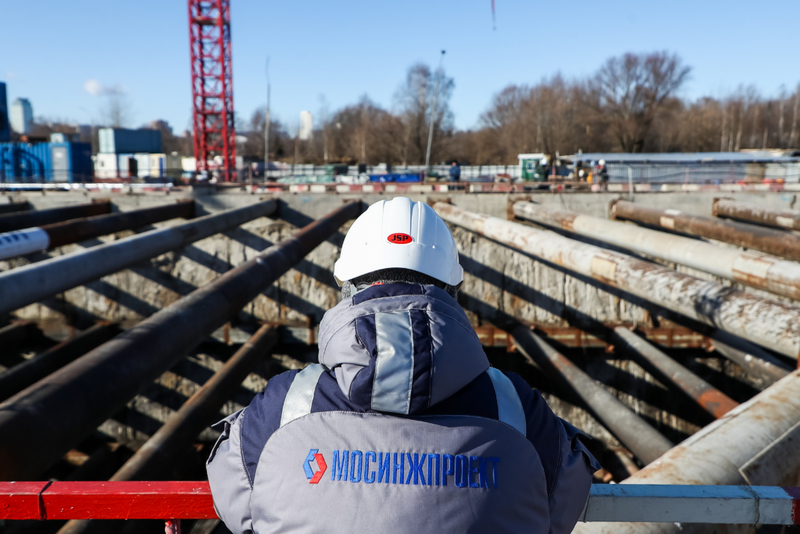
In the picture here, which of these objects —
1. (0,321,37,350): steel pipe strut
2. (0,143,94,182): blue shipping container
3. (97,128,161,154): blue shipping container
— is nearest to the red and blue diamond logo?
(0,321,37,350): steel pipe strut

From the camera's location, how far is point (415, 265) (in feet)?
5.74

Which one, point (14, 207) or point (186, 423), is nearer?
point (186, 423)

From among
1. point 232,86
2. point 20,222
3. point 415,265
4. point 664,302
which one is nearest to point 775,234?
point 664,302

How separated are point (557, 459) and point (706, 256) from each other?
465cm

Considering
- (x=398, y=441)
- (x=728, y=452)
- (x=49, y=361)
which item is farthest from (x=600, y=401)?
(x=49, y=361)

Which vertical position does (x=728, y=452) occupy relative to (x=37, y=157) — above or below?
below

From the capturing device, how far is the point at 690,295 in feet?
15.0

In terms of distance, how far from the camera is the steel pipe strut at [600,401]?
6.54m

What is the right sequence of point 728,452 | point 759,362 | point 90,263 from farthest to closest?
point 759,362 → point 90,263 → point 728,452

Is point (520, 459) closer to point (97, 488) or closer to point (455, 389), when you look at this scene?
point (455, 389)

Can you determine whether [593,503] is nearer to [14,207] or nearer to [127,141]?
[14,207]

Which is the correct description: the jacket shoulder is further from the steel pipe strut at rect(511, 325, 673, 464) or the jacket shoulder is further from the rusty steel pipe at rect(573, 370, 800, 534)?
the steel pipe strut at rect(511, 325, 673, 464)

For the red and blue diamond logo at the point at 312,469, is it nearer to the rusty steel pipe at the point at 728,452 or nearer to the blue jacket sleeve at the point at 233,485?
the blue jacket sleeve at the point at 233,485

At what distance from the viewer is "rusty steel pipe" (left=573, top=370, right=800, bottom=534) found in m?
2.76
